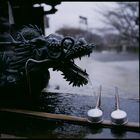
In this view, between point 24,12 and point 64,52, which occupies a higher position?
point 24,12

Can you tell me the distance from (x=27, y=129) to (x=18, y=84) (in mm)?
782

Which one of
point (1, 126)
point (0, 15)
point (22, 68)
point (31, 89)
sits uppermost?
point (0, 15)

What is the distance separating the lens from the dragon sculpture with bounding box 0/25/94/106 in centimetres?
342

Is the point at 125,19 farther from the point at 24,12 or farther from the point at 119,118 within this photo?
the point at 119,118

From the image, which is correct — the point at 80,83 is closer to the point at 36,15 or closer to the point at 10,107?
the point at 10,107

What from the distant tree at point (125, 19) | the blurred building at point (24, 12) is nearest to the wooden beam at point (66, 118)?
the blurred building at point (24, 12)

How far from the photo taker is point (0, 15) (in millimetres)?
4629

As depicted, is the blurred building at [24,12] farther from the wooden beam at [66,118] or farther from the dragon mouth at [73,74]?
the wooden beam at [66,118]

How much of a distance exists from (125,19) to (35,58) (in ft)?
45.6

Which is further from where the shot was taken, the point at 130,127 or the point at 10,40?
the point at 10,40

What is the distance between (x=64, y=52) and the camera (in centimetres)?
339

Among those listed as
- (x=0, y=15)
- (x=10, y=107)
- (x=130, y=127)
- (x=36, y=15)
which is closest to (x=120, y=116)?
(x=130, y=127)

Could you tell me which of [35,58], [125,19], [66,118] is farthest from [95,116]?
[125,19]

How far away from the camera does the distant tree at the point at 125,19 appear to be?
16.0 metres
